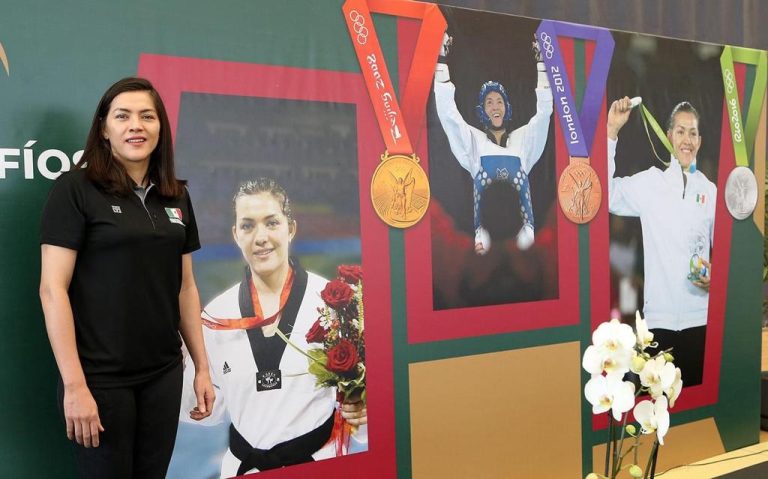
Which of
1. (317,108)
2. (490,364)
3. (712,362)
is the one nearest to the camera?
(317,108)

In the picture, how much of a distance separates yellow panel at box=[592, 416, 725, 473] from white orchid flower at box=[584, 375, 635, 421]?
211 centimetres

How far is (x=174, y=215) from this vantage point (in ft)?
5.96

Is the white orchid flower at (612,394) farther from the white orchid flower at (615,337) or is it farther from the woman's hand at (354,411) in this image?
the woman's hand at (354,411)

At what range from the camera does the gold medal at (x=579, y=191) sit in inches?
114

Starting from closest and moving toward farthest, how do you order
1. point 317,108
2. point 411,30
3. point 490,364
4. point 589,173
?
point 317,108, point 411,30, point 490,364, point 589,173

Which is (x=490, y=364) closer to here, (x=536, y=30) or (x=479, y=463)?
(x=479, y=463)

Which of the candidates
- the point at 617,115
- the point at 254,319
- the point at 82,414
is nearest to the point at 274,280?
the point at 254,319

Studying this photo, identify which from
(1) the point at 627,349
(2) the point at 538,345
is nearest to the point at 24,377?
(1) the point at 627,349

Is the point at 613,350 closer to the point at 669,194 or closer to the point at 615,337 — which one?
the point at 615,337

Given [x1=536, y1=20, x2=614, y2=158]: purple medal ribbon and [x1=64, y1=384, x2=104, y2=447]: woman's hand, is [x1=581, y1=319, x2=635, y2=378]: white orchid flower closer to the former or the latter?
[x1=64, y1=384, x2=104, y2=447]: woman's hand

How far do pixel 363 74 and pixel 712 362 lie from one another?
225 cm

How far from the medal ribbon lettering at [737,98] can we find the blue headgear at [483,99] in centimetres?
135

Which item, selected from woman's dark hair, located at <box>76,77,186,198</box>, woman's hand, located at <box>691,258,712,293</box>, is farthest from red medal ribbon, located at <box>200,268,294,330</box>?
woman's hand, located at <box>691,258,712,293</box>

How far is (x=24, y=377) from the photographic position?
6.37 feet
